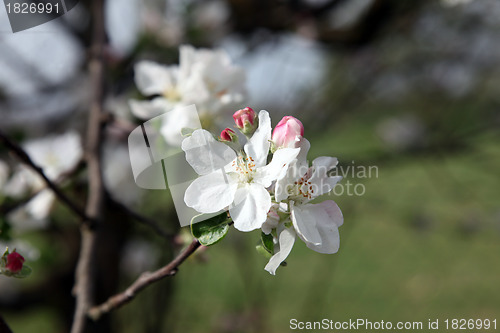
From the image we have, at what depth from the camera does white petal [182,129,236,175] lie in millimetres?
495

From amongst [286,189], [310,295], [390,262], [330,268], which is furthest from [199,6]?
[390,262]

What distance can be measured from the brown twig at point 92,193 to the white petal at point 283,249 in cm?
35

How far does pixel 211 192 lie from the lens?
0.49 meters

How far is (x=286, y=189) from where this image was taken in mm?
459

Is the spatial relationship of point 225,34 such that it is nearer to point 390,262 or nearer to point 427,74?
point 427,74

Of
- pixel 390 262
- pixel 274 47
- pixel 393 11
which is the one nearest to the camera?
pixel 393 11

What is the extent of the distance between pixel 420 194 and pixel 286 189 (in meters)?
6.24

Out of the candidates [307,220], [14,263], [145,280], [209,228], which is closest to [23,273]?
[14,263]

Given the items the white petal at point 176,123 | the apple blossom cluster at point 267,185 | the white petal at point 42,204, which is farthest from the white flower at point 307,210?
the white petal at point 42,204

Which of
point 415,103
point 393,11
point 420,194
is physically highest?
point 393,11

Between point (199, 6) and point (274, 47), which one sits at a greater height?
point (199, 6)

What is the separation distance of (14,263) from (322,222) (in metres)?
0.39

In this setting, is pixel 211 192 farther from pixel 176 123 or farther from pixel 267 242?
pixel 176 123

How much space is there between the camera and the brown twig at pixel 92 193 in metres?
0.68
